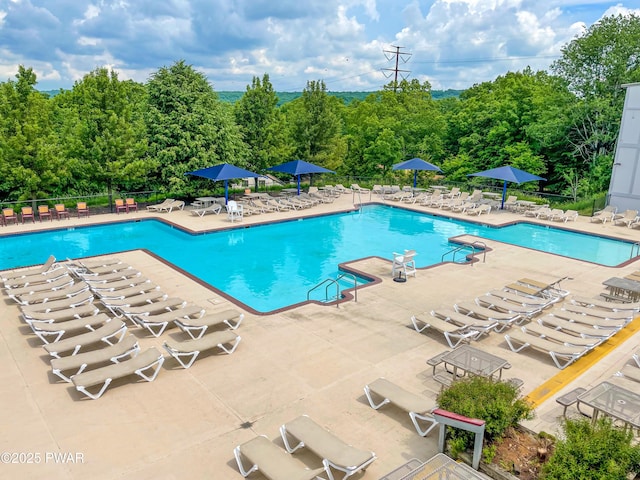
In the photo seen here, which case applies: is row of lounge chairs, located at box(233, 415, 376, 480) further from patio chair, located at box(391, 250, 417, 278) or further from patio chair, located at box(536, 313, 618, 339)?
patio chair, located at box(391, 250, 417, 278)

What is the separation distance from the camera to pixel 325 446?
5.22 metres

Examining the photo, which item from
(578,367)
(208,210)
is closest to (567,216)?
(578,367)

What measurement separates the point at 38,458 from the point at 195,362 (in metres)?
2.69

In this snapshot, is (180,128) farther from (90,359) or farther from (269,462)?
(269,462)

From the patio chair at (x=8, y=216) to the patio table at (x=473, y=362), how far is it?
58.7 feet

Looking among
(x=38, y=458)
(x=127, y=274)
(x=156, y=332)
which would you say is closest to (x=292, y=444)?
(x=38, y=458)

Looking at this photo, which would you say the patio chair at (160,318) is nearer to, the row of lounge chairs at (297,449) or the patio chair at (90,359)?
the patio chair at (90,359)

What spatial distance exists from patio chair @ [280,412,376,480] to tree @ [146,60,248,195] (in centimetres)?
1822

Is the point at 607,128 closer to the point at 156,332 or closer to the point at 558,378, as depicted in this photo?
the point at 558,378

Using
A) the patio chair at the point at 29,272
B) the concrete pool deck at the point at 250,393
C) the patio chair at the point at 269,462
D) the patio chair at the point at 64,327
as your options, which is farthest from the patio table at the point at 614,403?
the patio chair at the point at 29,272

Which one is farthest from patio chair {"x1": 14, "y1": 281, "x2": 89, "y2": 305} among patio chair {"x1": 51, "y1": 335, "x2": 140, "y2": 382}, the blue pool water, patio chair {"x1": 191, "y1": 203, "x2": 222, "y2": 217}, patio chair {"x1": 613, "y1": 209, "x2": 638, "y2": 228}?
patio chair {"x1": 613, "y1": 209, "x2": 638, "y2": 228}

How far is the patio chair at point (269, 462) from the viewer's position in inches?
189

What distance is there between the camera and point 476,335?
8789mm

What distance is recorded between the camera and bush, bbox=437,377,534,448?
507cm
